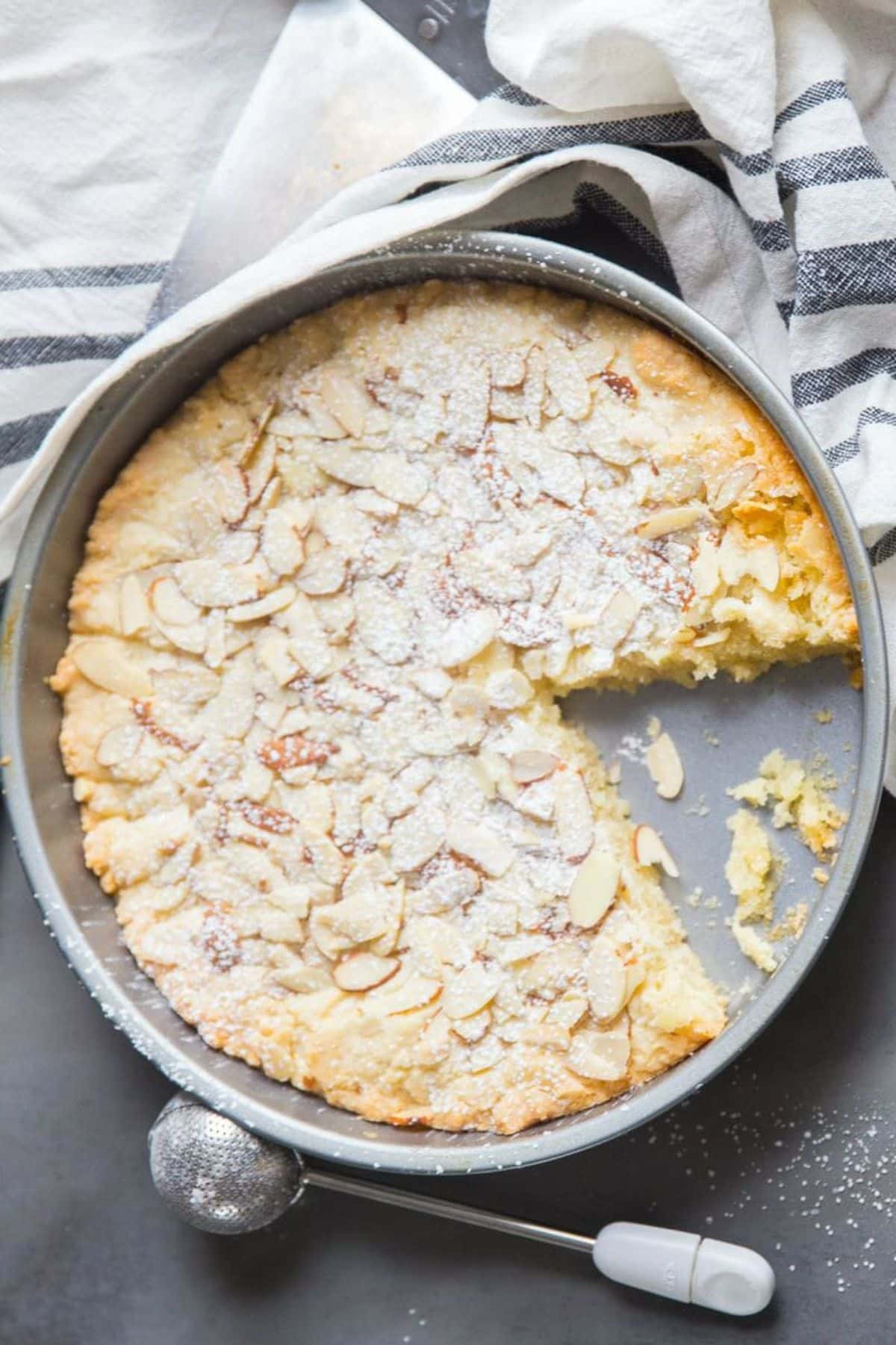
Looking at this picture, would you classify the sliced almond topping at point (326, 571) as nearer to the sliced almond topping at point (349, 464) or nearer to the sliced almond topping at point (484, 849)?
the sliced almond topping at point (349, 464)

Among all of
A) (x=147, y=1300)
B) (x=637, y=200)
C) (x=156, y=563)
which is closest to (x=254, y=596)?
(x=156, y=563)

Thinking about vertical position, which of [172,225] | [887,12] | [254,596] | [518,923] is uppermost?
[887,12]

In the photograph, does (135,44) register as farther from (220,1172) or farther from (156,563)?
(220,1172)

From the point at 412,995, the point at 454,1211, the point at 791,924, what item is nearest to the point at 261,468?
the point at 412,995

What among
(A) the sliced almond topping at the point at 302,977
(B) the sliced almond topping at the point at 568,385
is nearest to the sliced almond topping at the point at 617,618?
(B) the sliced almond topping at the point at 568,385

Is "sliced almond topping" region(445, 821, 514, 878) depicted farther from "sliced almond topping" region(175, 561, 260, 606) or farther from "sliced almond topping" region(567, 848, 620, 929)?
"sliced almond topping" region(175, 561, 260, 606)

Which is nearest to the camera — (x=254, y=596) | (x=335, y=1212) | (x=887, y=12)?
(x=887, y=12)

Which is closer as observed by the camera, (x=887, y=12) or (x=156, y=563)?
(x=887, y=12)
